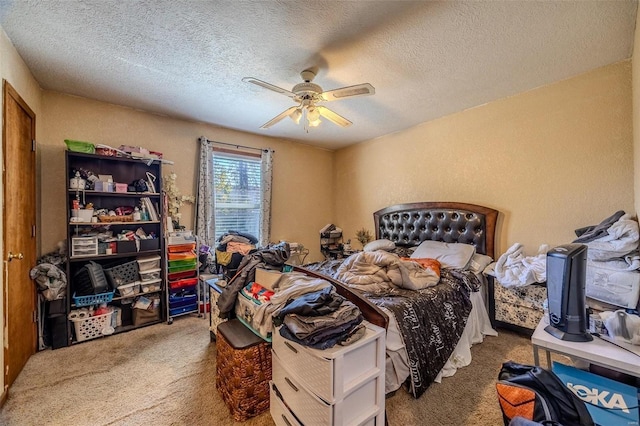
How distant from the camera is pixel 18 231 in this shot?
2.10 meters

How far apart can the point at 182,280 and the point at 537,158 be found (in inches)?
165

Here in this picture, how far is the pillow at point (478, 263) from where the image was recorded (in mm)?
2803

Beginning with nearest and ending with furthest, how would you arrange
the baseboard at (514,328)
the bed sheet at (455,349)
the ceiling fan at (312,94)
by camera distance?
1. the bed sheet at (455,349)
2. the ceiling fan at (312,94)
3. the baseboard at (514,328)

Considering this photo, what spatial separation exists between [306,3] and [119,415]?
282cm

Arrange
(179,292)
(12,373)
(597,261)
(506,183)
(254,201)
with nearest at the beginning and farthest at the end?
(12,373) < (597,261) < (506,183) < (179,292) < (254,201)

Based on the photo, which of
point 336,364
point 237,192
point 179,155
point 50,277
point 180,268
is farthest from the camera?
point 237,192

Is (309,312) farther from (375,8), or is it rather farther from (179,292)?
(179,292)

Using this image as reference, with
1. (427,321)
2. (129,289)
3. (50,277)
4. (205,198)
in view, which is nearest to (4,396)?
(50,277)

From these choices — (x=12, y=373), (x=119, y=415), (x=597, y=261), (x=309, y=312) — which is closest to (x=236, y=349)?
(x=309, y=312)

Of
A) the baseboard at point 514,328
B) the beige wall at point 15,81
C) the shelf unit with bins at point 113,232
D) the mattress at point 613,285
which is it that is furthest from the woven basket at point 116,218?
the mattress at point 613,285

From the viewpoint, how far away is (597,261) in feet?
6.79

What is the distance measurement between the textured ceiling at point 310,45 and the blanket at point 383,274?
5.65 feet

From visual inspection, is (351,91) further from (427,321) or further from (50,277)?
(50,277)

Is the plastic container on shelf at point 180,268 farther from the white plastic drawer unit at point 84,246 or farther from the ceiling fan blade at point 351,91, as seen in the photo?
the ceiling fan blade at point 351,91
